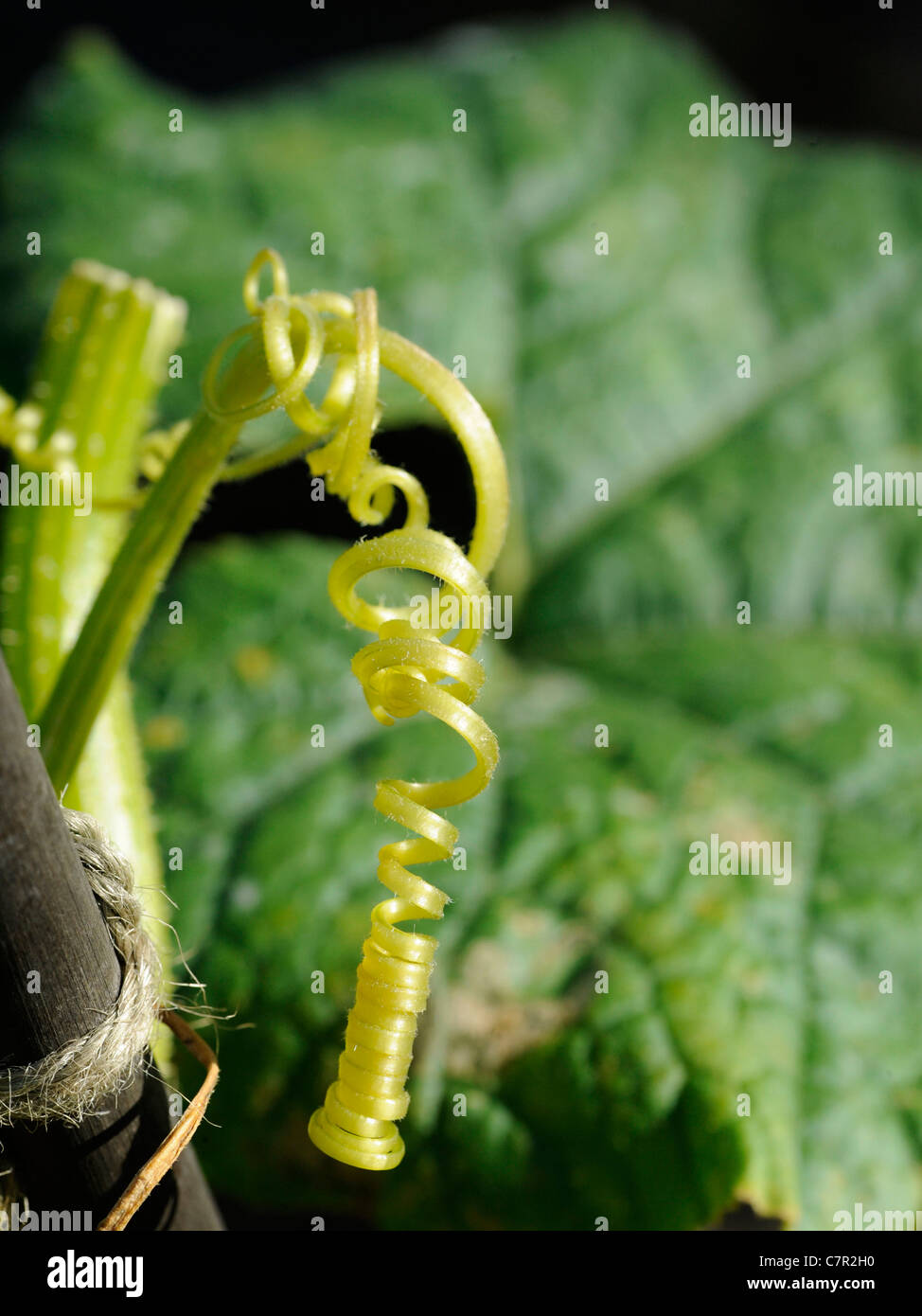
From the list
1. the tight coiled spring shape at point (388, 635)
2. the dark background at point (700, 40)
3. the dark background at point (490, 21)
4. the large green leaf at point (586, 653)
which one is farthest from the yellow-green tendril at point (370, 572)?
the dark background at point (700, 40)

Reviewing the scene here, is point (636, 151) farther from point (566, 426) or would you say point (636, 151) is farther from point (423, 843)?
point (423, 843)

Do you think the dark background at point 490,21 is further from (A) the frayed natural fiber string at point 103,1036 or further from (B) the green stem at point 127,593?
(A) the frayed natural fiber string at point 103,1036

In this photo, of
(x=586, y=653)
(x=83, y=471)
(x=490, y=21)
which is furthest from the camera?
(x=490, y=21)

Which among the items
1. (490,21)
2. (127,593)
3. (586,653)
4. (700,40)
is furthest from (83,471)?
(700,40)

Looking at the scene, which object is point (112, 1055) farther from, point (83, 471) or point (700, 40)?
point (700, 40)

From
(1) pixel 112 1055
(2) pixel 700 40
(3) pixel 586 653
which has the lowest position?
(1) pixel 112 1055

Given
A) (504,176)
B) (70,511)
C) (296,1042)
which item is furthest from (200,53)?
(296,1042)

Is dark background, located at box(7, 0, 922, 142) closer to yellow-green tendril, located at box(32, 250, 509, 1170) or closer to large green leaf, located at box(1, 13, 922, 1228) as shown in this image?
large green leaf, located at box(1, 13, 922, 1228)
